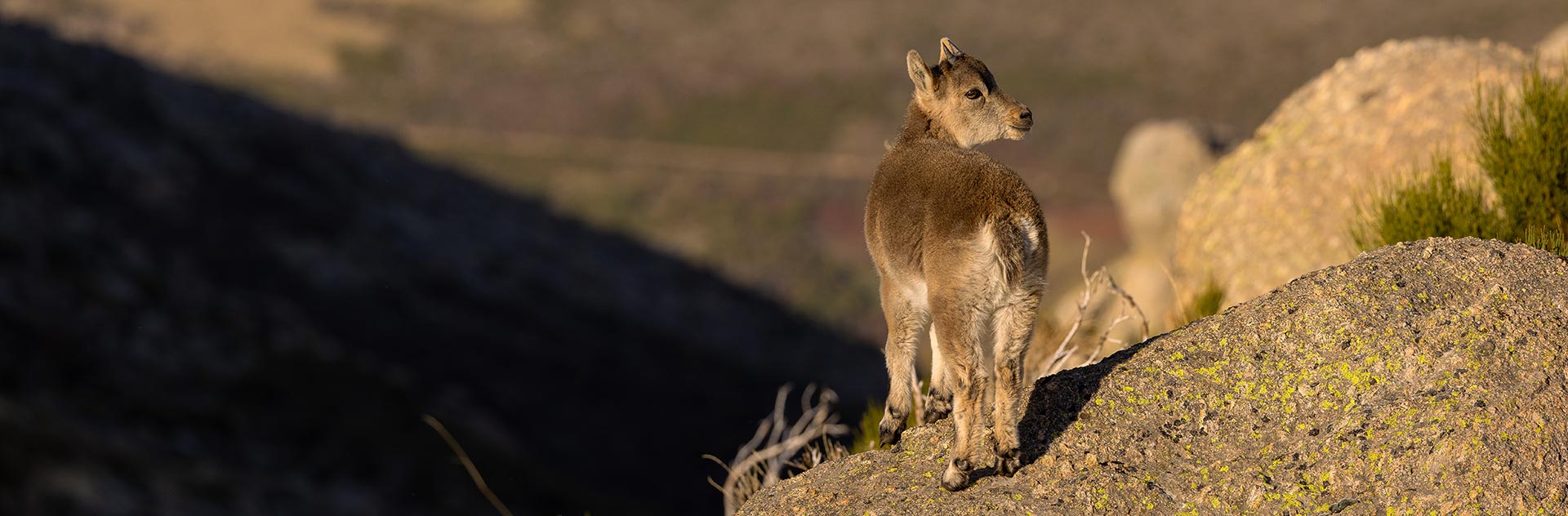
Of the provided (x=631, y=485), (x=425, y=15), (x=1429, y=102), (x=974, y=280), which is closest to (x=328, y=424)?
(x=631, y=485)

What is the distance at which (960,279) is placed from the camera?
6648 mm

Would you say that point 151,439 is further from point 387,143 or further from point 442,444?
point 387,143

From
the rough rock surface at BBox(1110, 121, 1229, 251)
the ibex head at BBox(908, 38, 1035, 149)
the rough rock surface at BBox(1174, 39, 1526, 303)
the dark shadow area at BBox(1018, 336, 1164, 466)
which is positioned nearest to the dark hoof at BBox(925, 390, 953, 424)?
the dark shadow area at BBox(1018, 336, 1164, 466)

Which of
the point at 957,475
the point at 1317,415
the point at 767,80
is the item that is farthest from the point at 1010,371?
the point at 767,80

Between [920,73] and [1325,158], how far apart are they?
7.13m

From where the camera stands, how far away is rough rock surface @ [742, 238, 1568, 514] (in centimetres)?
575

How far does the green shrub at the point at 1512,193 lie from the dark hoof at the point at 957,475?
4295mm

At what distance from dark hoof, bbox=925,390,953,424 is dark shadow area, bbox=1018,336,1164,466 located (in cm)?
86

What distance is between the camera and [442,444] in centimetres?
4006

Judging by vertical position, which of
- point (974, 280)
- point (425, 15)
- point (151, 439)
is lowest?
point (151, 439)

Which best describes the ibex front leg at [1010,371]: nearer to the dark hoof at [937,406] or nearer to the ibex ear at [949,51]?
the dark hoof at [937,406]

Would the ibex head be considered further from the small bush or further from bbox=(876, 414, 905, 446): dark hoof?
the small bush

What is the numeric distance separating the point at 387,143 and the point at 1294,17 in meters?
71.5

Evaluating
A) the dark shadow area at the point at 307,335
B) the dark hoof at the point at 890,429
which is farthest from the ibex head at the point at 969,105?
the dark shadow area at the point at 307,335
